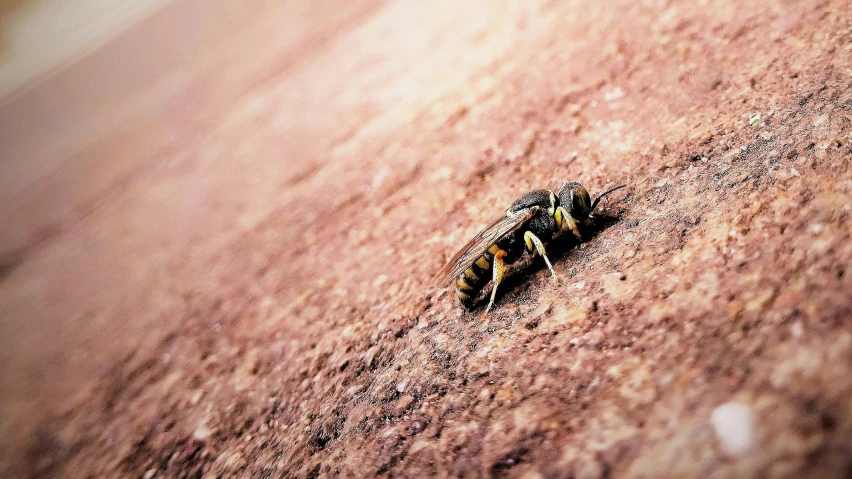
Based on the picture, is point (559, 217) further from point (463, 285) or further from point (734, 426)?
point (734, 426)

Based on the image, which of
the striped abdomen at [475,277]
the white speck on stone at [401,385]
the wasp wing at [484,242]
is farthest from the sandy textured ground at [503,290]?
the wasp wing at [484,242]

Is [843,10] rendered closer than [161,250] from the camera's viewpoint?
Yes

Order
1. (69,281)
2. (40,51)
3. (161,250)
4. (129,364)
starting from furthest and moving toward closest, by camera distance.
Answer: (40,51)
(69,281)
(161,250)
(129,364)

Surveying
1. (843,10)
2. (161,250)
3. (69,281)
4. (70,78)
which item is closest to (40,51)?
(70,78)

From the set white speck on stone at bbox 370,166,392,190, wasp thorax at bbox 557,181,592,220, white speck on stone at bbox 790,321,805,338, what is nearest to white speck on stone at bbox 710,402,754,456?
white speck on stone at bbox 790,321,805,338

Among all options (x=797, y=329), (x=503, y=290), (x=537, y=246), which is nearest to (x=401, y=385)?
(x=503, y=290)

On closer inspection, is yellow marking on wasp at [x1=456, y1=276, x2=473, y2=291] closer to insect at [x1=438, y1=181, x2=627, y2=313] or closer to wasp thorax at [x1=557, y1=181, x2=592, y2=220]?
insect at [x1=438, y1=181, x2=627, y2=313]

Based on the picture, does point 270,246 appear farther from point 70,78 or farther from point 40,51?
point 40,51

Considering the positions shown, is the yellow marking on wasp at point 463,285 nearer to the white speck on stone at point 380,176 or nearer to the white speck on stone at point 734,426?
the white speck on stone at point 734,426
